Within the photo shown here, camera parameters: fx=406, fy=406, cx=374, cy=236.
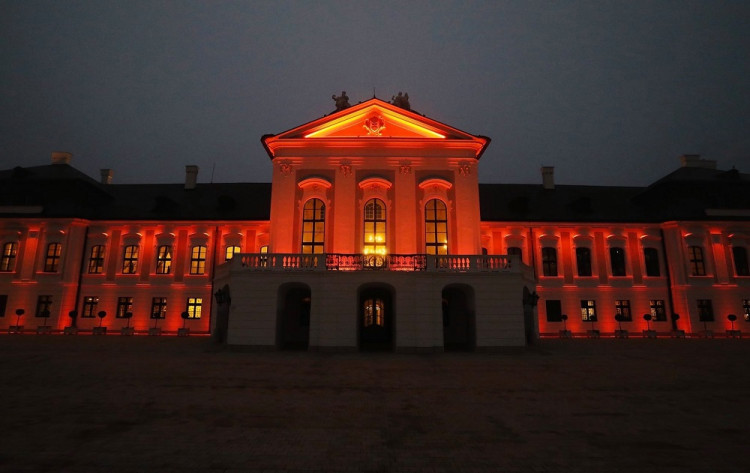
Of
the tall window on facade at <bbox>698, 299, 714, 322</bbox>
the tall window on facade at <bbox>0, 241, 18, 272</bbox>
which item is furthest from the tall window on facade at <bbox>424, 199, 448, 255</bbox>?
the tall window on facade at <bbox>0, 241, 18, 272</bbox>

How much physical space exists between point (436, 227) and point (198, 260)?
18.0m

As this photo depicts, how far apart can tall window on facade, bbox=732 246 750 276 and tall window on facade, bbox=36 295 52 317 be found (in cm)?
4761

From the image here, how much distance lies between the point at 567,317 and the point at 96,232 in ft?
112

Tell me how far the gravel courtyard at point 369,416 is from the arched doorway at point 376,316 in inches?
245

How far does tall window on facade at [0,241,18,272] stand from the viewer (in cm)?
2875

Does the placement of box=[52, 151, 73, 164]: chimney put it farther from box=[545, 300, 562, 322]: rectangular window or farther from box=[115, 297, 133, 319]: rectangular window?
box=[545, 300, 562, 322]: rectangular window

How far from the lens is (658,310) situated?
2836cm

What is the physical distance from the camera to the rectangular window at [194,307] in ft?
93.9

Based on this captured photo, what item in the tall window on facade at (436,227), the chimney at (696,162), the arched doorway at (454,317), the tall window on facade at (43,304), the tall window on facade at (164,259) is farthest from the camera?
the chimney at (696,162)

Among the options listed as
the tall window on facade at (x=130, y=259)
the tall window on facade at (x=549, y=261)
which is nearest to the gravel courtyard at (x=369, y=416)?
the tall window on facade at (x=549, y=261)

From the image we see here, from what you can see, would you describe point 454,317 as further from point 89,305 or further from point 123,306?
point 89,305

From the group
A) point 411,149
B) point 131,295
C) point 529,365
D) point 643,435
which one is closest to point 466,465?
point 643,435

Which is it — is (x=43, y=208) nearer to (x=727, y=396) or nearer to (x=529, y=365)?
(x=529, y=365)

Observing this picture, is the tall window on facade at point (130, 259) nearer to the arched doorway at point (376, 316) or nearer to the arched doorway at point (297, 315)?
the arched doorway at point (297, 315)
